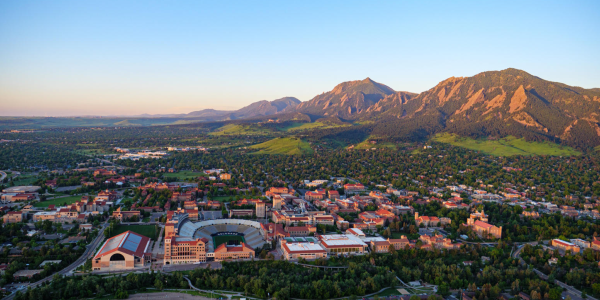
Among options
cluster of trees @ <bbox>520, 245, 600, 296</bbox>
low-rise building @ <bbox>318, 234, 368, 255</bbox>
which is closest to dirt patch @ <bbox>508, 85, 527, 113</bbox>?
cluster of trees @ <bbox>520, 245, 600, 296</bbox>

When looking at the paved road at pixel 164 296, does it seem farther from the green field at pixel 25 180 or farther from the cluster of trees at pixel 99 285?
the green field at pixel 25 180

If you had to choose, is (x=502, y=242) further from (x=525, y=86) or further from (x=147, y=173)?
(x=525, y=86)

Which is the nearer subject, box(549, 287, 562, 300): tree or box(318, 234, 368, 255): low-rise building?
box(549, 287, 562, 300): tree

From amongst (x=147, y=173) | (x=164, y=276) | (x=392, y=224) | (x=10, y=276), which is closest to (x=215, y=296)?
(x=164, y=276)

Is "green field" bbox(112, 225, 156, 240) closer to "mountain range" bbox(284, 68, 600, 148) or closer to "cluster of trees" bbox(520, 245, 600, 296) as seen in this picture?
A: "cluster of trees" bbox(520, 245, 600, 296)

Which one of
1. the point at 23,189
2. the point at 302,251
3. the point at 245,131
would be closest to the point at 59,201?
the point at 23,189

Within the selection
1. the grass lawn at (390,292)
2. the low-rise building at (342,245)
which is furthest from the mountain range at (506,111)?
the grass lawn at (390,292)
